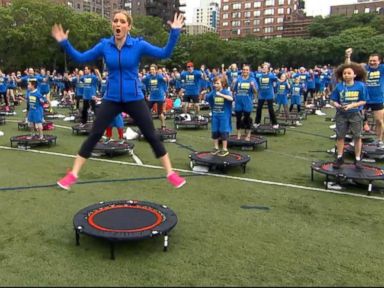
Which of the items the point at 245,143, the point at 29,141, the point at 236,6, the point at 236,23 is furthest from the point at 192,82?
the point at 236,6

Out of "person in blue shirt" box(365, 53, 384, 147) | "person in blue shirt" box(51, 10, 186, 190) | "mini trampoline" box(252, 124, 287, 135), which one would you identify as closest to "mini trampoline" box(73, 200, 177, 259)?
"person in blue shirt" box(51, 10, 186, 190)

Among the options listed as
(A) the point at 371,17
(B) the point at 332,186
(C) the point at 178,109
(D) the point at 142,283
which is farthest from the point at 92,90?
(A) the point at 371,17

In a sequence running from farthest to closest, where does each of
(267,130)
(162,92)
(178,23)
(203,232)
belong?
(267,130), (162,92), (203,232), (178,23)

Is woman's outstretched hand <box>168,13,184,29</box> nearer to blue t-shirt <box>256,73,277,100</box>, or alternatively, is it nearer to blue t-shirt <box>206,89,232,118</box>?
blue t-shirt <box>206,89,232,118</box>

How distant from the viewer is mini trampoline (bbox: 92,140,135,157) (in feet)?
31.5

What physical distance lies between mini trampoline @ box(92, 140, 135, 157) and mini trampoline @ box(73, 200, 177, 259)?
4.16 metres

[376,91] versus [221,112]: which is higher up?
[376,91]

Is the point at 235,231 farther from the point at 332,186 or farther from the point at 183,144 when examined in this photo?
the point at 183,144

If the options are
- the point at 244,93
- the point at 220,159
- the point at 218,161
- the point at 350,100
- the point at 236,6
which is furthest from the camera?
the point at 236,6

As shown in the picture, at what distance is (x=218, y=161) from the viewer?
8.27 meters

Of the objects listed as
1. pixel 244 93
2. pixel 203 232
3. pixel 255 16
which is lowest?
pixel 203 232

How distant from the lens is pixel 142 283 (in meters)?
3.94

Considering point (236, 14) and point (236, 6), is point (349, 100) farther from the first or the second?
point (236, 6)

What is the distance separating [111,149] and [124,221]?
479cm
